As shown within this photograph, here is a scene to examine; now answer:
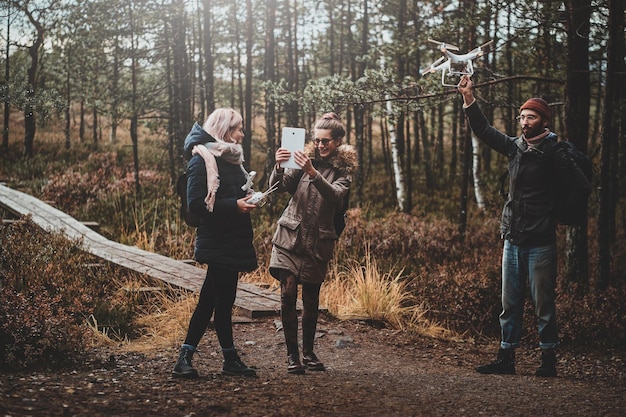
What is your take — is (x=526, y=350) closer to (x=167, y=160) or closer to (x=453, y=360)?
(x=453, y=360)

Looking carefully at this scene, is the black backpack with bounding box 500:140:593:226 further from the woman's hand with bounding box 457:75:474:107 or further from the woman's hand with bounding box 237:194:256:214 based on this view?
the woman's hand with bounding box 237:194:256:214

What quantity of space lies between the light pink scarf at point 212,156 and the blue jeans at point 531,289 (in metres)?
2.55

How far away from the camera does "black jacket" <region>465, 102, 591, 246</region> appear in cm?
511

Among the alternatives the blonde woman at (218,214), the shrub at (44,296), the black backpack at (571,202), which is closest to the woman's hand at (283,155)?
the blonde woman at (218,214)

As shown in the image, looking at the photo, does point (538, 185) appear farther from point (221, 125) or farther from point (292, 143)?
point (221, 125)

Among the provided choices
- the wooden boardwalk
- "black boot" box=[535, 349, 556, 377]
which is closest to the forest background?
the wooden boardwalk

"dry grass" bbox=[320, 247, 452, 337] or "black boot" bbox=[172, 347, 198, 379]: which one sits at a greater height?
"black boot" bbox=[172, 347, 198, 379]

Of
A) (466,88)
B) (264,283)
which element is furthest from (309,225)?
(264,283)

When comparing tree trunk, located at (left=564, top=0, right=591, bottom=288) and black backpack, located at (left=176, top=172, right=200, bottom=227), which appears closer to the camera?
black backpack, located at (left=176, top=172, right=200, bottom=227)

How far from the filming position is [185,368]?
15.5ft

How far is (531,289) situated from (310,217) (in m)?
1.98

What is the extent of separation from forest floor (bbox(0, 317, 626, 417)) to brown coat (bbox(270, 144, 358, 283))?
88cm

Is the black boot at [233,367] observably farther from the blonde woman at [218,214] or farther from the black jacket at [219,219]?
the black jacket at [219,219]

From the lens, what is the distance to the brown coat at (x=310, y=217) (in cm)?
501
